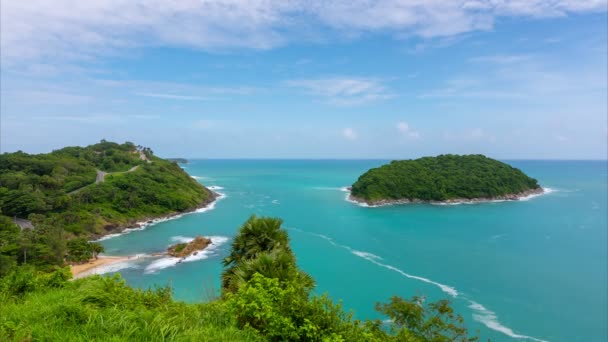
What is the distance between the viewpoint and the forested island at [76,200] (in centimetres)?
3625

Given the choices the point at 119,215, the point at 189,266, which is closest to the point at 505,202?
the point at 189,266

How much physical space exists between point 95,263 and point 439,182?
79553 millimetres

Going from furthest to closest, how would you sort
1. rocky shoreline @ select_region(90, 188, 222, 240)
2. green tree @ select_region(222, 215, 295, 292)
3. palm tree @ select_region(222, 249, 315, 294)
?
rocky shoreline @ select_region(90, 188, 222, 240)
green tree @ select_region(222, 215, 295, 292)
palm tree @ select_region(222, 249, 315, 294)

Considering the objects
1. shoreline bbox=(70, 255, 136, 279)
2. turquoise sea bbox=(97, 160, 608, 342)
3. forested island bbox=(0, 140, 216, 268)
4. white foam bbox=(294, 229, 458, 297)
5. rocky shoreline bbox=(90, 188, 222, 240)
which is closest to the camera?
turquoise sea bbox=(97, 160, 608, 342)

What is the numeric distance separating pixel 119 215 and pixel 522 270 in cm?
5951

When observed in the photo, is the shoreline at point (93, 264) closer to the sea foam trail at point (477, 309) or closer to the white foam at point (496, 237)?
the sea foam trail at point (477, 309)

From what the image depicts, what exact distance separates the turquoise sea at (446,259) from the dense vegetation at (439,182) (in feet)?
31.9

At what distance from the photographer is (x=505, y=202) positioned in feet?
278

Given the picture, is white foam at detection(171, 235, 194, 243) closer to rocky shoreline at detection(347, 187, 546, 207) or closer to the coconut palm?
the coconut palm

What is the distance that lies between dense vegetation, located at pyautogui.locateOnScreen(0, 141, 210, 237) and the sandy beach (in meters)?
9.31

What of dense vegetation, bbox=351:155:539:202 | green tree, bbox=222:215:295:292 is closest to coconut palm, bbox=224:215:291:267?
green tree, bbox=222:215:295:292

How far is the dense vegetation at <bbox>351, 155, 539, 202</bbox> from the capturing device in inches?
3418

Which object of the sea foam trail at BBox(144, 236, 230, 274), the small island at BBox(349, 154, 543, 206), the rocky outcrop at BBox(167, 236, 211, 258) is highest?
the small island at BBox(349, 154, 543, 206)

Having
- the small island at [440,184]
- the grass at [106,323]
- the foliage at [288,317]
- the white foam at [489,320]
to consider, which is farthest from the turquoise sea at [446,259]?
the small island at [440,184]
